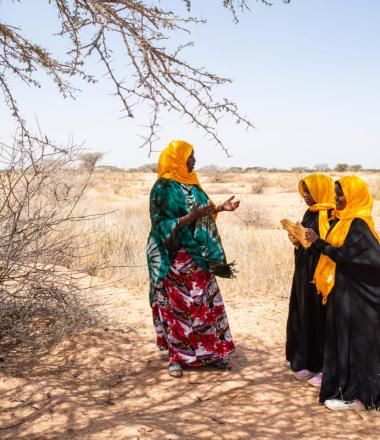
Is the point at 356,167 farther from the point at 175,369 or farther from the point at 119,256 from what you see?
the point at 175,369

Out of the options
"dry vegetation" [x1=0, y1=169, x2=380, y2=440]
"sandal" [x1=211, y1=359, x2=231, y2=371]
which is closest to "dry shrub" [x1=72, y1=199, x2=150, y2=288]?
"dry vegetation" [x1=0, y1=169, x2=380, y2=440]

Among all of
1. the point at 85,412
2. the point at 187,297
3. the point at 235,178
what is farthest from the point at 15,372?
the point at 235,178

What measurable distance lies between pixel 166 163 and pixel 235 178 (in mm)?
34218

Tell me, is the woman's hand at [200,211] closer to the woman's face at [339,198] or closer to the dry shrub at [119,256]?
the woman's face at [339,198]

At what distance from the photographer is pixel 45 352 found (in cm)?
474

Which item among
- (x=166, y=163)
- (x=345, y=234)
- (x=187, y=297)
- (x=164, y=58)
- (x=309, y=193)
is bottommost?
(x=187, y=297)

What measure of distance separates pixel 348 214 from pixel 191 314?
151 centimetres

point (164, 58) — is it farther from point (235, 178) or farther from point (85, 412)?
point (235, 178)

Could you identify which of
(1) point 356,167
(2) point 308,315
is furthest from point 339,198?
(1) point 356,167

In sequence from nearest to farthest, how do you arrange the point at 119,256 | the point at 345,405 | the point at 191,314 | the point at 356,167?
the point at 345,405
the point at 191,314
the point at 119,256
the point at 356,167

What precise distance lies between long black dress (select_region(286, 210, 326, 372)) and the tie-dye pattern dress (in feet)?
1.87

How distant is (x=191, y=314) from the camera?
438 cm

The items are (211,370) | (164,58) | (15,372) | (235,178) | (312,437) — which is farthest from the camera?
(235,178)

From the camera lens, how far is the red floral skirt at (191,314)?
169 inches
